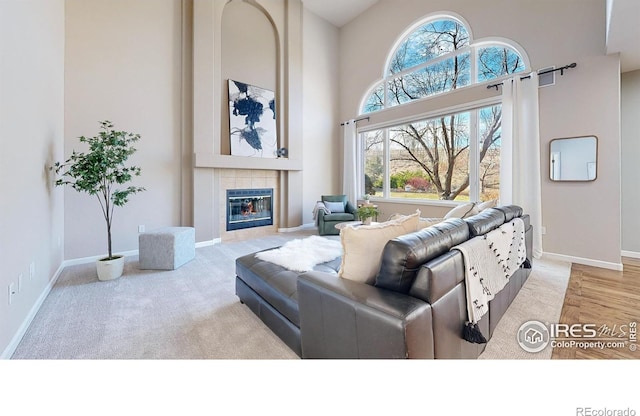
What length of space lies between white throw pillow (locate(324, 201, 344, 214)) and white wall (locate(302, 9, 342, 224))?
2.65 feet

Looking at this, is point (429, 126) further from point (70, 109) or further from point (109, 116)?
point (70, 109)

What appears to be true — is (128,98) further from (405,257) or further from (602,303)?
(602,303)

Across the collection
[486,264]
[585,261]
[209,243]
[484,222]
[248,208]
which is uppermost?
[248,208]

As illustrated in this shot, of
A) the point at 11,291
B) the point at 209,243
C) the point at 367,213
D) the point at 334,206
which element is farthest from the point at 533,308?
the point at 209,243

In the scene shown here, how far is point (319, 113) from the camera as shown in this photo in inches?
253

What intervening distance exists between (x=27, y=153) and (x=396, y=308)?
2.96m

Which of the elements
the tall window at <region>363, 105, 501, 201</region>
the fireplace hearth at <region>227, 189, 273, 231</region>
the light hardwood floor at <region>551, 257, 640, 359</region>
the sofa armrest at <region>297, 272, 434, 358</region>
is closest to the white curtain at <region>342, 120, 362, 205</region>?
the tall window at <region>363, 105, 501, 201</region>

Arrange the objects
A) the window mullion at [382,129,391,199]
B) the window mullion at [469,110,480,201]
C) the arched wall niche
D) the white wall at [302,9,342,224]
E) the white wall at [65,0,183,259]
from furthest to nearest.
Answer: the white wall at [302,9,342,224] < the window mullion at [382,129,391,199] < the arched wall niche < the window mullion at [469,110,480,201] < the white wall at [65,0,183,259]

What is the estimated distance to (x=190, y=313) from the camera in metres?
2.21

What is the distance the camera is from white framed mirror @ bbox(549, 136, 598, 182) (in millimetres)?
3354

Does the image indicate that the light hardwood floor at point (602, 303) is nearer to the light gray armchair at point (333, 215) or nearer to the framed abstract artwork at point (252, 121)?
the light gray armchair at point (333, 215)

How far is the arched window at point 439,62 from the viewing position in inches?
165

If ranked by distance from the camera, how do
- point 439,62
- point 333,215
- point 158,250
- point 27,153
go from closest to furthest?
point 27,153
point 158,250
point 439,62
point 333,215

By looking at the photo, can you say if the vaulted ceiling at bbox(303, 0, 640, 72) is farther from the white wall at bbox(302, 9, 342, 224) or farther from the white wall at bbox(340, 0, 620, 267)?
Result: the white wall at bbox(302, 9, 342, 224)
